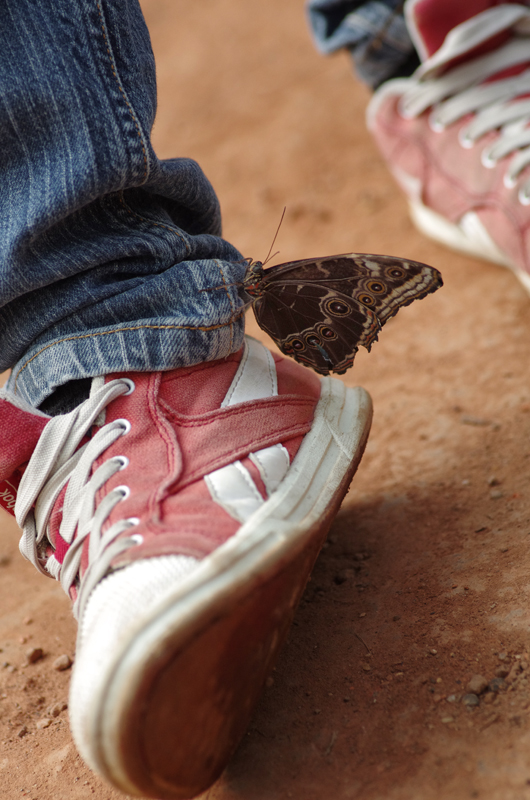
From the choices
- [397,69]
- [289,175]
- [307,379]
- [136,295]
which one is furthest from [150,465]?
[289,175]

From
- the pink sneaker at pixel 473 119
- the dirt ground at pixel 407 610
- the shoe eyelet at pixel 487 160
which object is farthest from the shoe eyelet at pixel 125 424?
the shoe eyelet at pixel 487 160

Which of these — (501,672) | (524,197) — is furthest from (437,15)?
(501,672)

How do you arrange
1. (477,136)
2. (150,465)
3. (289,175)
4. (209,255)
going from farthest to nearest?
(289,175) → (477,136) → (209,255) → (150,465)

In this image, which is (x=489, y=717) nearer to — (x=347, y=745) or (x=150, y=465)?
(x=347, y=745)

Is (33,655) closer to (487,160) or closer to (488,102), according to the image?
(487,160)

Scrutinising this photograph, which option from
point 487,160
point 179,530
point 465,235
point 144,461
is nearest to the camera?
point 179,530

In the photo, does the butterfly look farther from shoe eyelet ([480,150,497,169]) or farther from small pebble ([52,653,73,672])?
shoe eyelet ([480,150,497,169])
